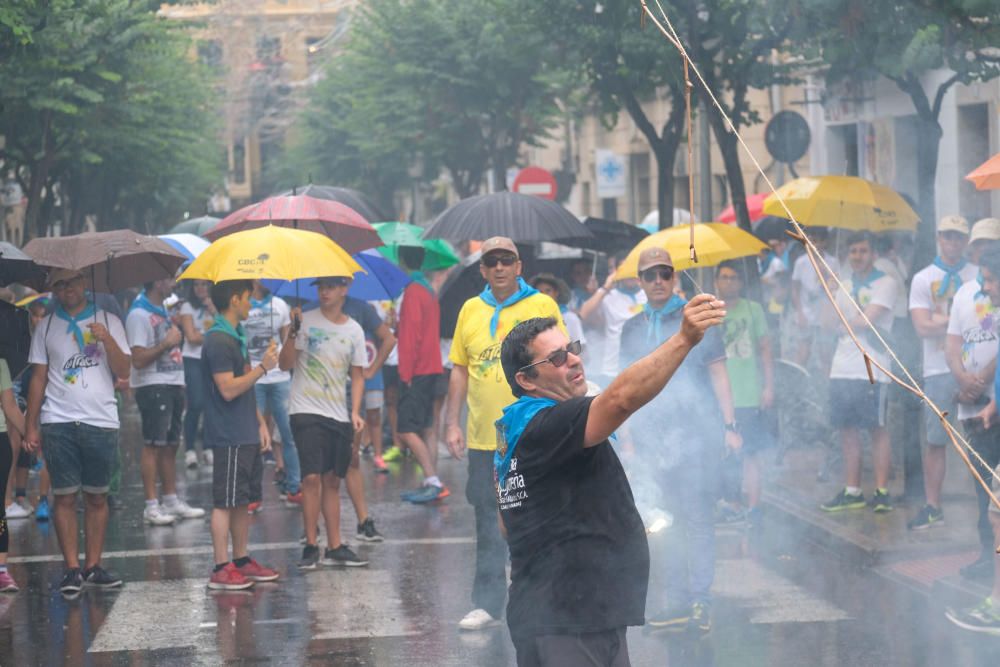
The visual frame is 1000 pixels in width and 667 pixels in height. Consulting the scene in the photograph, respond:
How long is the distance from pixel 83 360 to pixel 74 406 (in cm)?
26

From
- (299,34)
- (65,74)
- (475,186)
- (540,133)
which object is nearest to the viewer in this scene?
(65,74)

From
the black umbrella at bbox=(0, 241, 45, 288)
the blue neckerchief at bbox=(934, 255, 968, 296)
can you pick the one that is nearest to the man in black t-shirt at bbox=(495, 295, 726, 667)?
the black umbrella at bbox=(0, 241, 45, 288)

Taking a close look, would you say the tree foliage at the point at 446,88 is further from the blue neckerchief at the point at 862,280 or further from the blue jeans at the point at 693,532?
the blue jeans at the point at 693,532

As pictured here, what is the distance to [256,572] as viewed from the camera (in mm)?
8727

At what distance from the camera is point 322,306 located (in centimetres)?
902

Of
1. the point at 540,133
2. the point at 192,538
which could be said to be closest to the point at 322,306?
the point at 192,538

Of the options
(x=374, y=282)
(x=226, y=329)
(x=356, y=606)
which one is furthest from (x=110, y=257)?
(x=374, y=282)

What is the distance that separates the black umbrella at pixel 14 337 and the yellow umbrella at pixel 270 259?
98 cm

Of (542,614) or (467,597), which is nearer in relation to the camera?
(542,614)

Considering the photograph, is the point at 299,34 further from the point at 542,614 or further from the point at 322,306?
the point at 542,614

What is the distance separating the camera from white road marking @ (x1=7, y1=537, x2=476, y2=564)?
379 inches

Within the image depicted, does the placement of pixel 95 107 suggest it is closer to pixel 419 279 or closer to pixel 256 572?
pixel 419 279

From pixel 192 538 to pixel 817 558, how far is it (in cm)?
396

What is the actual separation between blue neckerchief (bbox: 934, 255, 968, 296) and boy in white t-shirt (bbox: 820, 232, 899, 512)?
58 centimetres
